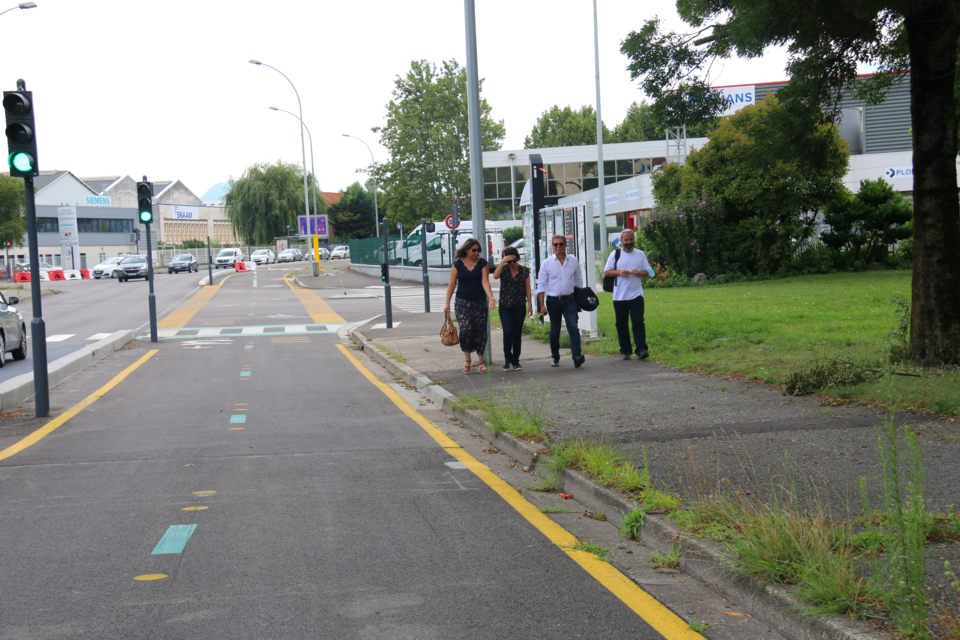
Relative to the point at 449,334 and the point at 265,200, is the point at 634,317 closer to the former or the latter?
the point at 449,334

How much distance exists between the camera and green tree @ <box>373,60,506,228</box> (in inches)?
3063

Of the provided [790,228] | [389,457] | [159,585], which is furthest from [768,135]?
[790,228]

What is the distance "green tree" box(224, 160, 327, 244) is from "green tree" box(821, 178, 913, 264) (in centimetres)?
6526

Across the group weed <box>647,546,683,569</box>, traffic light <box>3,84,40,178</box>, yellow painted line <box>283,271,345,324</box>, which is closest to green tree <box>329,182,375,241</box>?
yellow painted line <box>283,271,345,324</box>

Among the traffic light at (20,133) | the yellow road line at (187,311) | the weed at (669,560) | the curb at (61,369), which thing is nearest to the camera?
the weed at (669,560)

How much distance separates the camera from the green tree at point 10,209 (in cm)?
6306

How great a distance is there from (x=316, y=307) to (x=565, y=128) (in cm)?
7672

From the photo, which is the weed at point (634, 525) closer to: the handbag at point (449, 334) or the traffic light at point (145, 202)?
the handbag at point (449, 334)

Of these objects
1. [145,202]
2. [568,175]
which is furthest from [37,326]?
[568,175]

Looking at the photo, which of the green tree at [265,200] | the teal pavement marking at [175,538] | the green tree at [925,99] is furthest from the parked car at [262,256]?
the teal pavement marking at [175,538]

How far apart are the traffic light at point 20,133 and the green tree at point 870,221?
25305 millimetres

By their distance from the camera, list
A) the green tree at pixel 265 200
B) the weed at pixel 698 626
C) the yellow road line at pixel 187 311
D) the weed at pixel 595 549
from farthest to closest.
A: the green tree at pixel 265 200 → the yellow road line at pixel 187 311 → the weed at pixel 595 549 → the weed at pixel 698 626

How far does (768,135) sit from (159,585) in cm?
963

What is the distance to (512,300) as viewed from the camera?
38.5ft
